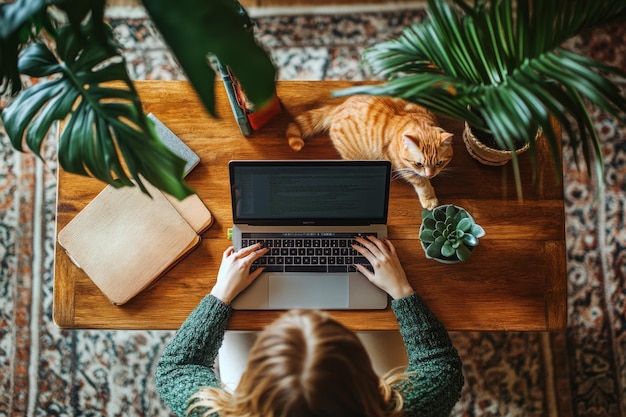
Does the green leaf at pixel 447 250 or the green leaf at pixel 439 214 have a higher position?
the green leaf at pixel 439 214

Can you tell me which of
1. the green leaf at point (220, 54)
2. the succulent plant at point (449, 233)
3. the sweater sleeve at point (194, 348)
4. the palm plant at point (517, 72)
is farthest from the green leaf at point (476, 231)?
the green leaf at point (220, 54)

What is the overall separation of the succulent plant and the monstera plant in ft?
1.71

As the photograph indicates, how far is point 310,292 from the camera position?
1170 millimetres

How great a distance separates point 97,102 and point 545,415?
1.53 metres

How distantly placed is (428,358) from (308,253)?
1.04 feet

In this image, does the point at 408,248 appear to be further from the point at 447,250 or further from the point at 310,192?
the point at 310,192

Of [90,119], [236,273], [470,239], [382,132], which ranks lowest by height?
[236,273]

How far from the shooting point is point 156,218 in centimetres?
118

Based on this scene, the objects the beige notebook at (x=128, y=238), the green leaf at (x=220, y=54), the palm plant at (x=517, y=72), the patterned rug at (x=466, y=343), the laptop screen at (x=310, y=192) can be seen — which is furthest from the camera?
the patterned rug at (x=466, y=343)

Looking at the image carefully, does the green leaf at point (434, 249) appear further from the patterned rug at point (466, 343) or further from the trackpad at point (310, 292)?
the patterned rug at point (466, 343)

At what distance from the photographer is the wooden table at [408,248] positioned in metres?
1.18

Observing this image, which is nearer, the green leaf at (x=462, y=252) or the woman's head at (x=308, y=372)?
the woman's head at (x=308, y=372)

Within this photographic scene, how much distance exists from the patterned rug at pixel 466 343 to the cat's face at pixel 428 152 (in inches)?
29.4

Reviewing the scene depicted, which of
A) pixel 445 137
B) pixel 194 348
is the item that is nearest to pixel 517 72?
pixel 445 137
